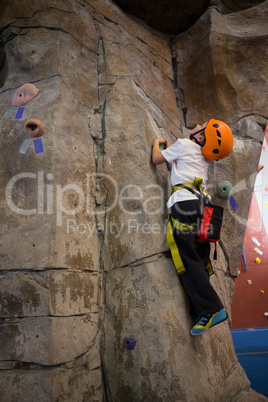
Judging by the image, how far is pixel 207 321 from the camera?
2018mm

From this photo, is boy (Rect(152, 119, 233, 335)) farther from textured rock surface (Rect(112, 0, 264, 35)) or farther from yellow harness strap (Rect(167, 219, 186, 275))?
textured rock surface (Rect(112, 0, 264, 35))

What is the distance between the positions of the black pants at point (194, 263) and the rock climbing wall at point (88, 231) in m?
0.10

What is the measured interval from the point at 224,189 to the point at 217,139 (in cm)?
93

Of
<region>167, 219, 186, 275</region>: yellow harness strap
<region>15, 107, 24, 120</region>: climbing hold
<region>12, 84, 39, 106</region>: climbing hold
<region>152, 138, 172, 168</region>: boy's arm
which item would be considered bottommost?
<region>167, 219, 186, 275</region>: yellow harness strap

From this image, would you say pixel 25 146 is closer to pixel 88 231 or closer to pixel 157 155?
pixel 88 231

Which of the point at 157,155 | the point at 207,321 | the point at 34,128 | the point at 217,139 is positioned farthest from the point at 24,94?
the point at 207,321

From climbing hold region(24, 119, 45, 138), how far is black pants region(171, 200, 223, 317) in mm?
Answer: 1037

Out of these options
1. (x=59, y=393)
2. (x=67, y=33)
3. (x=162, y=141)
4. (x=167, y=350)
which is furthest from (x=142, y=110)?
(x=59, y=393)

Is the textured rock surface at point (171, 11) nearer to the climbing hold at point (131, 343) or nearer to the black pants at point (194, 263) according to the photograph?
the black pants at point (194, 263)

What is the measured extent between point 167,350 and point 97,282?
63cm

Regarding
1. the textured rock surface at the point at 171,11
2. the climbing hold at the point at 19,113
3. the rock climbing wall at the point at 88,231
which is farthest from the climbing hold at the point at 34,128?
the textured rock surface at the point at 171,11

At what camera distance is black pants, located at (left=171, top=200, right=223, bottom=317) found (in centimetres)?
204

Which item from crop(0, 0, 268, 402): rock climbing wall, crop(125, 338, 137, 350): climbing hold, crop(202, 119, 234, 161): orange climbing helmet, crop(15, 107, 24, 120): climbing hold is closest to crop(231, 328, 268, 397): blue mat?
crop(0, 0, 268, 402): rock climbing wall

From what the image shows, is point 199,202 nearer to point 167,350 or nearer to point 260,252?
point 167,350
